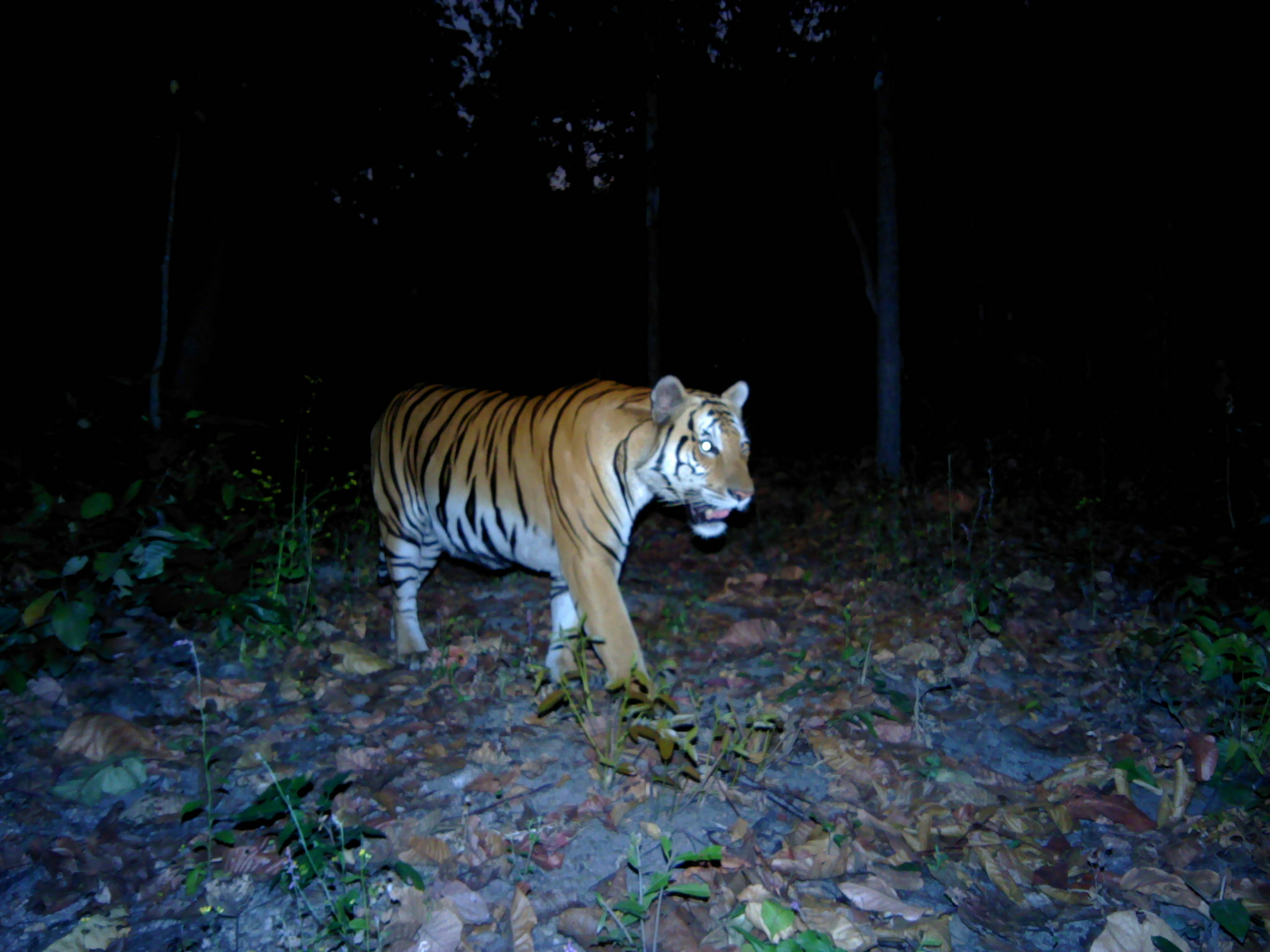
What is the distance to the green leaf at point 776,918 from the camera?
1.97 m

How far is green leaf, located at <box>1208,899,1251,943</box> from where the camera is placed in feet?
6.63

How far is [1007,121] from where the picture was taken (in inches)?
508

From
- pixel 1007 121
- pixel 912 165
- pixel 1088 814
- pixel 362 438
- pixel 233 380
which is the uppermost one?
pixel 1007 121

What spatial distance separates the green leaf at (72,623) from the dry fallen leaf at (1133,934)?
11.9ft

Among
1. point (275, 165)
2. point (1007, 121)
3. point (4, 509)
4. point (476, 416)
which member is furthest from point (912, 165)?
point (4, 509)

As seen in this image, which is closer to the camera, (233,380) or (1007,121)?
(233,380)

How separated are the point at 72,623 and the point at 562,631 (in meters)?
2.05

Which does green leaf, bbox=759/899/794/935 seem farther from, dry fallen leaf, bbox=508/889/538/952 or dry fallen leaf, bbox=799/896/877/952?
dry fallen leaf, bbox=508/889/538/952

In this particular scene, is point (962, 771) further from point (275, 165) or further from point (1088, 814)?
point (275, 165)

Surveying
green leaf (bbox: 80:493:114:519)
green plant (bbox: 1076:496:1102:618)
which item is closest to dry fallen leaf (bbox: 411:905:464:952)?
green leaf (bbox: 80:493:114:519)

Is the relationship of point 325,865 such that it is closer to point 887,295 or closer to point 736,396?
point 736,396

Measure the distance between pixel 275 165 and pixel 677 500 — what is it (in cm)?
502

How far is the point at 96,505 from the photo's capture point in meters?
3.50

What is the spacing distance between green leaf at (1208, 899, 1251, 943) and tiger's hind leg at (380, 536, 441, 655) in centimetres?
340
